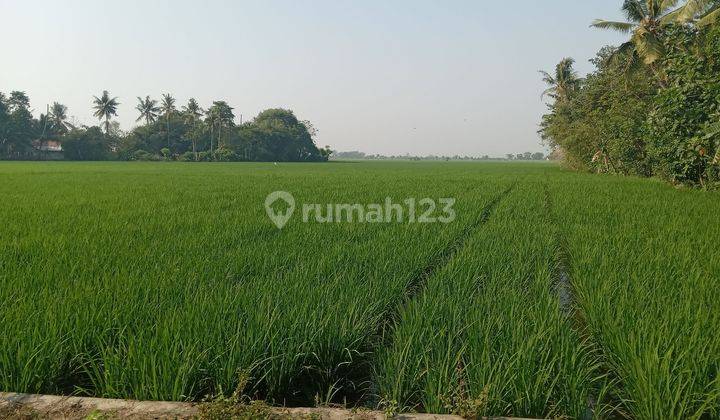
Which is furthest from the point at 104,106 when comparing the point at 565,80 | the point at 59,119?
the point at 565,80

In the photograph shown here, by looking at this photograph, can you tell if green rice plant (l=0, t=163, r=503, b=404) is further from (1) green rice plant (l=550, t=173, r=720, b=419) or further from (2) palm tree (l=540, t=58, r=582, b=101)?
(2) palm tree (l=540, t=58, r=582, b=101)

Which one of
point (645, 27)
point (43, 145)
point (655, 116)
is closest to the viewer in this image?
point (655, 116)

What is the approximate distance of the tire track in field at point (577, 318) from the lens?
1815 mm

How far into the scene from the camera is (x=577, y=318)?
2.93 meters

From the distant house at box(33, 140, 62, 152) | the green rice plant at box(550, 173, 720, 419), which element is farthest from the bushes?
the distant house at box(33, 140, 62, 152)

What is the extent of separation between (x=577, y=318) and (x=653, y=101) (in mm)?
10554

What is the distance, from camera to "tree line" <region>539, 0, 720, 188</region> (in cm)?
895

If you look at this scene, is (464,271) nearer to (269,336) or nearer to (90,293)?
(269,336)

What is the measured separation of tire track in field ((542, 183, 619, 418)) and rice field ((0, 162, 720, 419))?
2cm

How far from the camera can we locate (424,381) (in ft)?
6.09

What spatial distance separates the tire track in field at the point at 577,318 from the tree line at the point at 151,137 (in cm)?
4806

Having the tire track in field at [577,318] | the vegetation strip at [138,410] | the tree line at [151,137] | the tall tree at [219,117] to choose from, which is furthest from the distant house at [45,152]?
the vegetation strip at [138,410]

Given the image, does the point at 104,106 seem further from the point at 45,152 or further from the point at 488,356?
the point at 488,356

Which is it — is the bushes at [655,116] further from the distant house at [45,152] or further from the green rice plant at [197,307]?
the distant house at [45,152]
